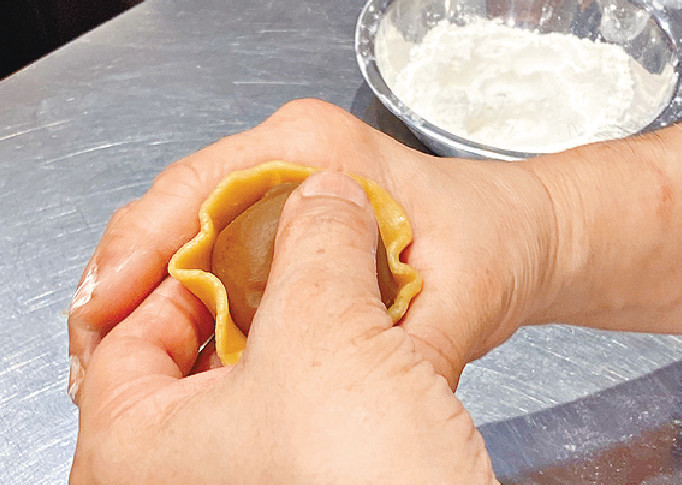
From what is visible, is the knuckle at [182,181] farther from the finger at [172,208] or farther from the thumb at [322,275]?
the thumb at [322,275]

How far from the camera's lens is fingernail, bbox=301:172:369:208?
0.77m

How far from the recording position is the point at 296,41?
69.5 inches

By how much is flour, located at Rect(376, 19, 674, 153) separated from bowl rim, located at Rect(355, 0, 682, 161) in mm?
29

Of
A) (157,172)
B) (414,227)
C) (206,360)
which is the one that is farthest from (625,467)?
(157,172)

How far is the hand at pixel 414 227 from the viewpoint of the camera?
2.89 feet

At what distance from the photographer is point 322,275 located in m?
0.65

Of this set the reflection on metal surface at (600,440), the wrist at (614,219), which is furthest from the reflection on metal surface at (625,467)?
the wrist at (614,219)

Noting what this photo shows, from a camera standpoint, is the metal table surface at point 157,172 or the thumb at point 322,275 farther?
the metal table surface at point 157,172

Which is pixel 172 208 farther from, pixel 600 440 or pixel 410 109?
pixel 600 440

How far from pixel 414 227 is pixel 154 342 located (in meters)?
0.38

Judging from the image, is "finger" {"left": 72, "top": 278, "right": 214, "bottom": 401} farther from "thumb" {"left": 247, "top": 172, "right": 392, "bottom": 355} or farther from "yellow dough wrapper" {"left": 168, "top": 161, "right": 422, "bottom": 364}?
"thumb" {"left": 247, "top": 172, "right": 392, "bottom": 355}

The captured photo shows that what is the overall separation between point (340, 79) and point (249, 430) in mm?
1215

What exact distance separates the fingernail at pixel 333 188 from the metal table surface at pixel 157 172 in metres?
0.59

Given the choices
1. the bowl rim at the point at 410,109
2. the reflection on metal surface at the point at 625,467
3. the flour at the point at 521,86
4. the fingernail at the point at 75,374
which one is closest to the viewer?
the fingernail at the point at 75,374
